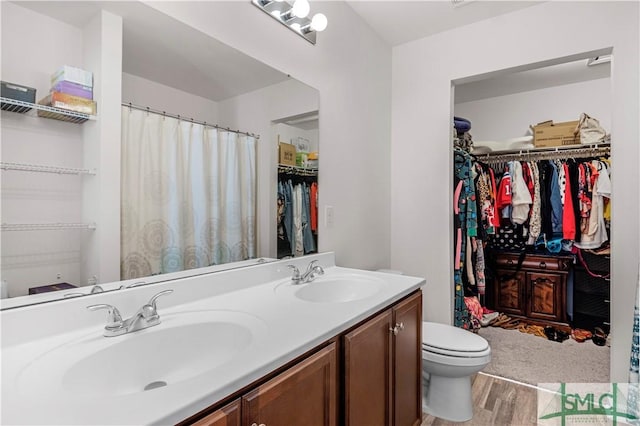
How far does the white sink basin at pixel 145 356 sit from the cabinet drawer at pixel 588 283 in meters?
3.31

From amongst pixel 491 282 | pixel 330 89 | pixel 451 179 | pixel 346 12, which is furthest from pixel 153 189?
pixel 491 282

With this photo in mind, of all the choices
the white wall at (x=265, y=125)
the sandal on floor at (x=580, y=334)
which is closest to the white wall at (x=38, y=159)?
the white wall at (x=265, y=125)

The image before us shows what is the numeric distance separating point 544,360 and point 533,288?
2.90ft

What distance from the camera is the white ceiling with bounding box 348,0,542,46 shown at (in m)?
2.12

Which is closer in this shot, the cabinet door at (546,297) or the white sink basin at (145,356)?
the white sink basin at (145,356)

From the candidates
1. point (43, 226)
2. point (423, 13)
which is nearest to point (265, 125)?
point (43, 226)

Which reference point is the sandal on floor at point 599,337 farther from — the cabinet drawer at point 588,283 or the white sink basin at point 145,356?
the white sink basin at point 145,356

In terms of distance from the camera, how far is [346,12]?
2141 millimetres

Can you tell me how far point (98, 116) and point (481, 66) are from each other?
7.75 feet

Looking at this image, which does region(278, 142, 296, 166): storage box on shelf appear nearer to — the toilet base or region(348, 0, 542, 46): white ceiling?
region(348, 0, 542, 46): white ceiling

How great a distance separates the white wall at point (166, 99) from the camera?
111 cm

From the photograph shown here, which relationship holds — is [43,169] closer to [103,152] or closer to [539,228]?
[103,152]

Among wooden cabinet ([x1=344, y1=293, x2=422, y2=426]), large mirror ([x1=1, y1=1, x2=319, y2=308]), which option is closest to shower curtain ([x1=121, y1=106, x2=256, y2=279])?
large mirror ([x1=1, y1=1, x2=319, y2=308])

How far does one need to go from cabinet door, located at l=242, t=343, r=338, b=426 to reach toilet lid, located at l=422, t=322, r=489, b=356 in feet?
3.31
